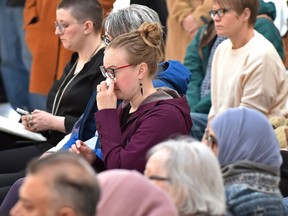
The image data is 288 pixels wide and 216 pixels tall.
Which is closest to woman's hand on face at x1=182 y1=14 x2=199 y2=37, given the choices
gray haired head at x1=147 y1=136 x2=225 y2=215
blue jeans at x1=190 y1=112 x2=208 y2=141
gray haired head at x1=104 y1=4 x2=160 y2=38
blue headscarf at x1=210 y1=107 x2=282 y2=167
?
→ blue jeans at x1=190 y1=112 x2=208 y2=141

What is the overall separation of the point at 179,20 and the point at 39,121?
267cm

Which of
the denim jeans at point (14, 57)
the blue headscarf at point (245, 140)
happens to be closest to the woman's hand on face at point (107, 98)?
the blue headscarf at point (245, 140)

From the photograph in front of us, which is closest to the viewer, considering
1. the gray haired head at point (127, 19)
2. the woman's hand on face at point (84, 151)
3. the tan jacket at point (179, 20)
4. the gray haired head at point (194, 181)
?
the gray haired head at point (194, 181)

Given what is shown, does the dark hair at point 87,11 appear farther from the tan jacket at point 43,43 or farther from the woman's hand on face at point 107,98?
the tan jacket at point 43,43

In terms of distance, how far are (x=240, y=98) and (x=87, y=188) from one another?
338 centimetres

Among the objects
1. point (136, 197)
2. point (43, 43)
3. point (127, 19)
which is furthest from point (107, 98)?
point (43, 43)

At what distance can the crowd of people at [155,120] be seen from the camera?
347 centimetres

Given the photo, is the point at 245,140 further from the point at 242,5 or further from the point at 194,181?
the point at 242,5

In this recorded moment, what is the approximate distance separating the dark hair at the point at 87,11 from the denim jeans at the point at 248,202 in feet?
7.81

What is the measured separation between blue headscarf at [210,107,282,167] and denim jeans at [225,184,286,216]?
Answer: 130mm

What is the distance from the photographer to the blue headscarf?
168 inches

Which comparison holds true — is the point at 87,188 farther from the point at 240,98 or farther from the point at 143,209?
the point at 240,98

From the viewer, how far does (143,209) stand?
11.4 feet

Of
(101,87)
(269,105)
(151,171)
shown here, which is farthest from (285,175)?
(151,171)
